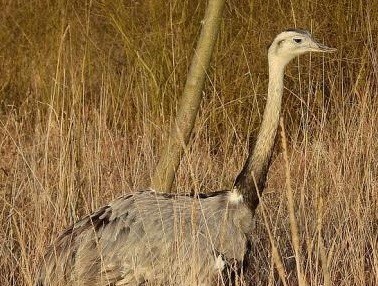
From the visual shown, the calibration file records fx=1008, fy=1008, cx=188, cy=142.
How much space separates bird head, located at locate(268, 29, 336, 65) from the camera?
4.44m

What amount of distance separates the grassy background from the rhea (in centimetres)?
26

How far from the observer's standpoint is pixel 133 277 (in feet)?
12.9

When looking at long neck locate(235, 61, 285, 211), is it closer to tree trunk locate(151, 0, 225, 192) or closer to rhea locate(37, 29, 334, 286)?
rhea locate(37, 29, 334, 286)

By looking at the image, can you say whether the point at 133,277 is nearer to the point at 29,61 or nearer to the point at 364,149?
the point at 364,149

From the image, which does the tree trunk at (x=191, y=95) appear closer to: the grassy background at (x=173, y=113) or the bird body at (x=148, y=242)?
the grassy background at (x=173, y=113)

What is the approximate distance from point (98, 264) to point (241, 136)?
9.75 ft

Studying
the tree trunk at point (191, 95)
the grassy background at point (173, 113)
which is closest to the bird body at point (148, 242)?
the grassy background at point (173, 113)

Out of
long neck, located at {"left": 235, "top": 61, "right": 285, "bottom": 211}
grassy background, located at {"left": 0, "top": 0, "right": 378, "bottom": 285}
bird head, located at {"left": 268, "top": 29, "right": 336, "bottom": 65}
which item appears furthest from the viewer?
grassy background, located at {"left": 0, "top": 0, "right": 378, "bottom": 285}

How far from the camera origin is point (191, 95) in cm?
475

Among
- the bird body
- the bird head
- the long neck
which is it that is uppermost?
the bird head

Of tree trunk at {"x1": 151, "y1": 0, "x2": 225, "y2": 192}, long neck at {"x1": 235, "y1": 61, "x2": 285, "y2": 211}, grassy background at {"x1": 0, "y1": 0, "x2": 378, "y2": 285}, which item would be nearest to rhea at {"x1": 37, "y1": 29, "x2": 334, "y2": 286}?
long neck at {"x1": 235, "y1": 61, "x2": 285, "y2": 211}

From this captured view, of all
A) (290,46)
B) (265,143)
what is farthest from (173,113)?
(265,143)

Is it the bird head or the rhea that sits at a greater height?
the bird head

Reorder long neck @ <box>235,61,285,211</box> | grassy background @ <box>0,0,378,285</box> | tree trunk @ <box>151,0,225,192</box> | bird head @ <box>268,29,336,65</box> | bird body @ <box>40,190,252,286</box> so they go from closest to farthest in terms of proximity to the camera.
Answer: bird body @ <box>40,190,252,286</box>
long neck @ <box>235,61,285,211</box>
bird head @ <box>268,29,336,65</box>
tree trunk @ <box>151,0,225,192</box>
grassy background @ <box>0,0,378,285</box>
